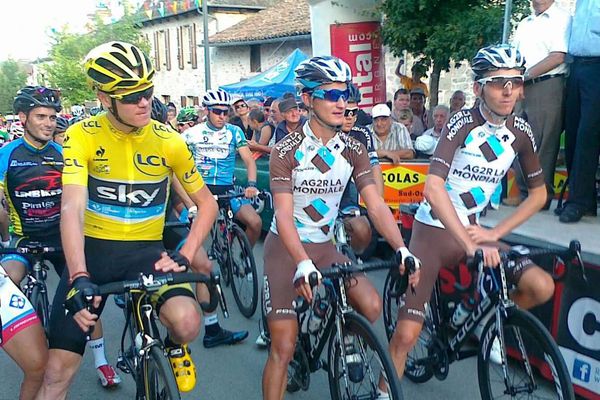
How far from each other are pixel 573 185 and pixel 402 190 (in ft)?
9.02

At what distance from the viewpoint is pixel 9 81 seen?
2776 inches

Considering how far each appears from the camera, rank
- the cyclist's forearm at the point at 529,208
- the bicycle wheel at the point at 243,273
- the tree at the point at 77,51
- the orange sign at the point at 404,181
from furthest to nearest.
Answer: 1. the tree at the point at 77,51
2. the orange sign at the point at 404,181
3. the bicycle wheel at the point at 243,273
4. the cyclist's forearm at the point at 529,208

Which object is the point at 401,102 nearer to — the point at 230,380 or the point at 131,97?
the point at 230,380

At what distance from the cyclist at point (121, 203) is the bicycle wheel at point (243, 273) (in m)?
2.61

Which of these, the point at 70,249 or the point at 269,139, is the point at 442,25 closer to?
the point at 269,139

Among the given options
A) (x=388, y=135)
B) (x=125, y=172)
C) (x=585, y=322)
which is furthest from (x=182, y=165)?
(x=388, y=135)

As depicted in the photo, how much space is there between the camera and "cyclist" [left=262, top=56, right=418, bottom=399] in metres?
3.49

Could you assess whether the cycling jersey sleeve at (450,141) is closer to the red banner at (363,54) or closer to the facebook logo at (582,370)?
the facebook logo at (582,370)

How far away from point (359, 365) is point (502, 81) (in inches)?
74.4

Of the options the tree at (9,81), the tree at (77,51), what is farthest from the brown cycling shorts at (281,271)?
the tree at (9,81)

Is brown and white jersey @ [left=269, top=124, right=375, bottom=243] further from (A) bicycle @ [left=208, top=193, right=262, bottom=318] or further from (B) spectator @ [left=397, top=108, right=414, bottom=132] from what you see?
(B) spectator @ [left=397, top=108, right=414, bottom=132]

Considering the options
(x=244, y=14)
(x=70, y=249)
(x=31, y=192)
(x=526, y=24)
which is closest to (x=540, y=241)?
(x=526, y=24)

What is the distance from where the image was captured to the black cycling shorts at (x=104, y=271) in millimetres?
3078

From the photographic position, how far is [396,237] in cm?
344
